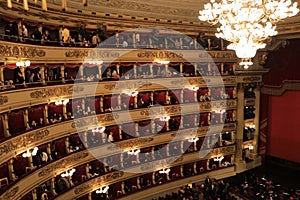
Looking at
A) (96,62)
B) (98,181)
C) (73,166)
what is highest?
(96,62)

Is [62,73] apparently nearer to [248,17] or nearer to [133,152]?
[133,152]

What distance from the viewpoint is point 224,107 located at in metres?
20.6

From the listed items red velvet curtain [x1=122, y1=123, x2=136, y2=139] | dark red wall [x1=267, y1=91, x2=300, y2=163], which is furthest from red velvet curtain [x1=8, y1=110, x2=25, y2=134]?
dark red wall [x1=267, y1=91, x2=300, y2=163]

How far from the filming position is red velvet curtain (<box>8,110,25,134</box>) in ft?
39.9

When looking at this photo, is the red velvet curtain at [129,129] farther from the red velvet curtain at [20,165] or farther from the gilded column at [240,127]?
the gilded column at [240,127]

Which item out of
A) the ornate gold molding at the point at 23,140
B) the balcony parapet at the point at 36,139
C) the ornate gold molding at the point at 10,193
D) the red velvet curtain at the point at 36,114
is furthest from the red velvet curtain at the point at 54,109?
the ornate gold molding at the point at 10,193

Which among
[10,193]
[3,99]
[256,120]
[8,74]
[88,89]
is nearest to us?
[10,193]

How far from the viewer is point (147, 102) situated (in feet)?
60.0

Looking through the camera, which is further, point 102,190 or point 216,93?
point 216,93

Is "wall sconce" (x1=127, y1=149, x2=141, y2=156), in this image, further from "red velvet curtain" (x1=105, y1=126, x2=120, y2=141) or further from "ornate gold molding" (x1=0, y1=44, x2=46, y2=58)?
"ornate gold molding" (x1=0, y1=44, x2=46, y2=58)

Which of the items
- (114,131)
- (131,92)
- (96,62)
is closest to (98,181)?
(114,131)

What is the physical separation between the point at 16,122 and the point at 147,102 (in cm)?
795

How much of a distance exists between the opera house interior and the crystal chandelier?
0.11ft

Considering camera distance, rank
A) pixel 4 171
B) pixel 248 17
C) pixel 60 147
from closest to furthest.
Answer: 1. pixel 248 17
2. pixel 4 171
3. pixel 60 147
